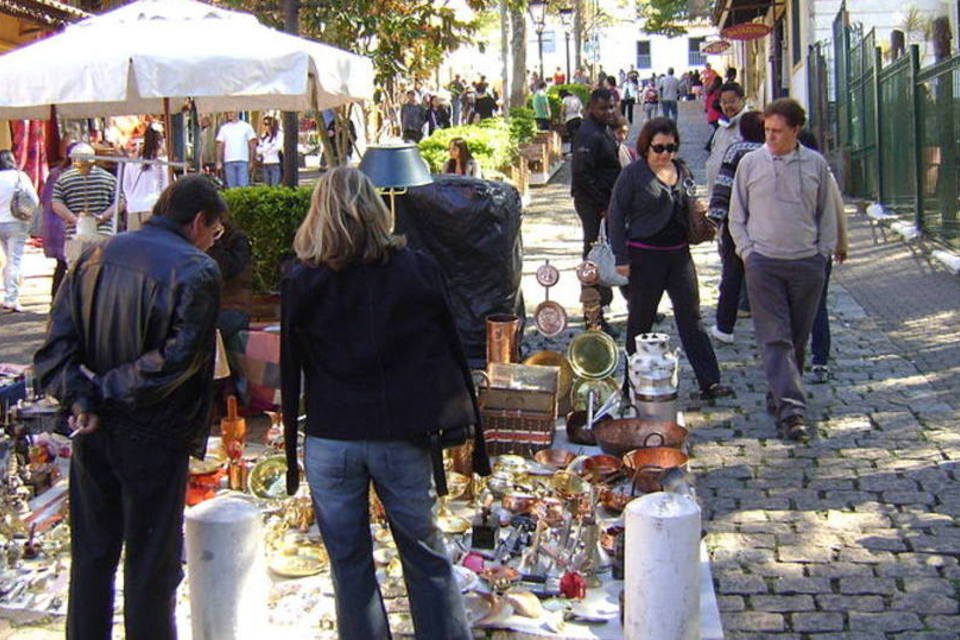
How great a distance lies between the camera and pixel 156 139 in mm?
12195

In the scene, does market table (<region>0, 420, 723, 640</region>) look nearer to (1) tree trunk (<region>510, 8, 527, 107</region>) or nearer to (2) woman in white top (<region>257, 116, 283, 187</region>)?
(2) woman in white top (<region>257, 116, 283, 187</region>)

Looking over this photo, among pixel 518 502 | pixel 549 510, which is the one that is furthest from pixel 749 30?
pixel 549 510

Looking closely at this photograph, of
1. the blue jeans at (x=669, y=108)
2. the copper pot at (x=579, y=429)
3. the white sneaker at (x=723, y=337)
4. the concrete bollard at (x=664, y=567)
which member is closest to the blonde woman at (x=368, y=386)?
the concrete bollard at (x=664, y=567)

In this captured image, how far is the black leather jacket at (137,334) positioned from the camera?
4.19 meters

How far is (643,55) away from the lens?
79.0 m

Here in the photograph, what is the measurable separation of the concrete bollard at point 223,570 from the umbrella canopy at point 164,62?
12.5 ft

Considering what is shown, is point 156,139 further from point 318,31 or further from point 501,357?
point 501,357

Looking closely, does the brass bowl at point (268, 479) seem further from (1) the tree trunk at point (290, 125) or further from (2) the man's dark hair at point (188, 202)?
(1) the tree trunk at point (290, 125)

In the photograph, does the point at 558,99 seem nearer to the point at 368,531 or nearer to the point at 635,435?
the point at 635,435

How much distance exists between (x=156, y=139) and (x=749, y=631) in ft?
29.1

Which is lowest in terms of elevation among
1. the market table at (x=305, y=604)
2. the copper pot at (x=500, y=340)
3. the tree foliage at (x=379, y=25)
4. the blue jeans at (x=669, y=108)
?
the market table at (x=305, y=604)

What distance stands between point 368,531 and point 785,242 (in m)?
3.71

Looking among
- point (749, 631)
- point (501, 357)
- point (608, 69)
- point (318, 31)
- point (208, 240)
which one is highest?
point (608, 69)

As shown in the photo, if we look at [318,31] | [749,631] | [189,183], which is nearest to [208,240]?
[189,183]
